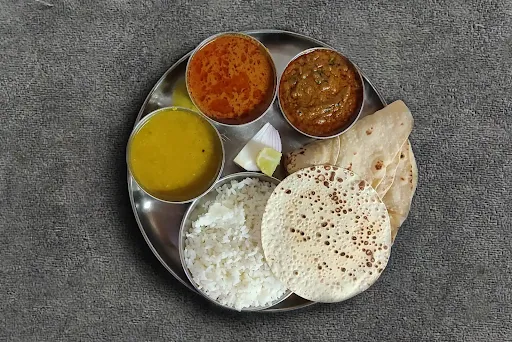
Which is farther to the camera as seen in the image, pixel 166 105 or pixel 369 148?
pixel 166 105

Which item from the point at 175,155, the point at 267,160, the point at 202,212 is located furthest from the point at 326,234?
the point at 175,155

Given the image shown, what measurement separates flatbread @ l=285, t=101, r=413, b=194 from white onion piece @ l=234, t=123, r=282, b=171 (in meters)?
0.12

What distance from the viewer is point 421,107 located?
2.30 m

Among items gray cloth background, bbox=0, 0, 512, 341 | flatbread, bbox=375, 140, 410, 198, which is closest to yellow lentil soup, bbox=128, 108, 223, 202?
gray cloth background, bbox=0, 0, 512, 341

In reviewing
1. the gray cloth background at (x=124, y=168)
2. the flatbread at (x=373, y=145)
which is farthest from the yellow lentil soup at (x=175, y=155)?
the flatbread at (x=373, y=145)

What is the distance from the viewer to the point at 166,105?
7.21 ft

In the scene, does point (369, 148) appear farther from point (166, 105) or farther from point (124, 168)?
point (124, 168)

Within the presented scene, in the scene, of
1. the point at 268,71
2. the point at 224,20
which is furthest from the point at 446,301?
the point at 224,20

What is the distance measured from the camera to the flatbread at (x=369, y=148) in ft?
6.75

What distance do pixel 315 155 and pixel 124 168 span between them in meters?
0.77

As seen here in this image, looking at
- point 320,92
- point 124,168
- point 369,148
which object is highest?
point 320,92

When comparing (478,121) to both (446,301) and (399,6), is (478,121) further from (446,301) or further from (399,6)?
(446,301)

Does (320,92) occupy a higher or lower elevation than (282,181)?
higher

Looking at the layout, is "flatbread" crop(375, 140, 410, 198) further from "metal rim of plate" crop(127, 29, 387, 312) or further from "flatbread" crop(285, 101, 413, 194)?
"metal rim of plate" crop(127, 29, 387, 312)
